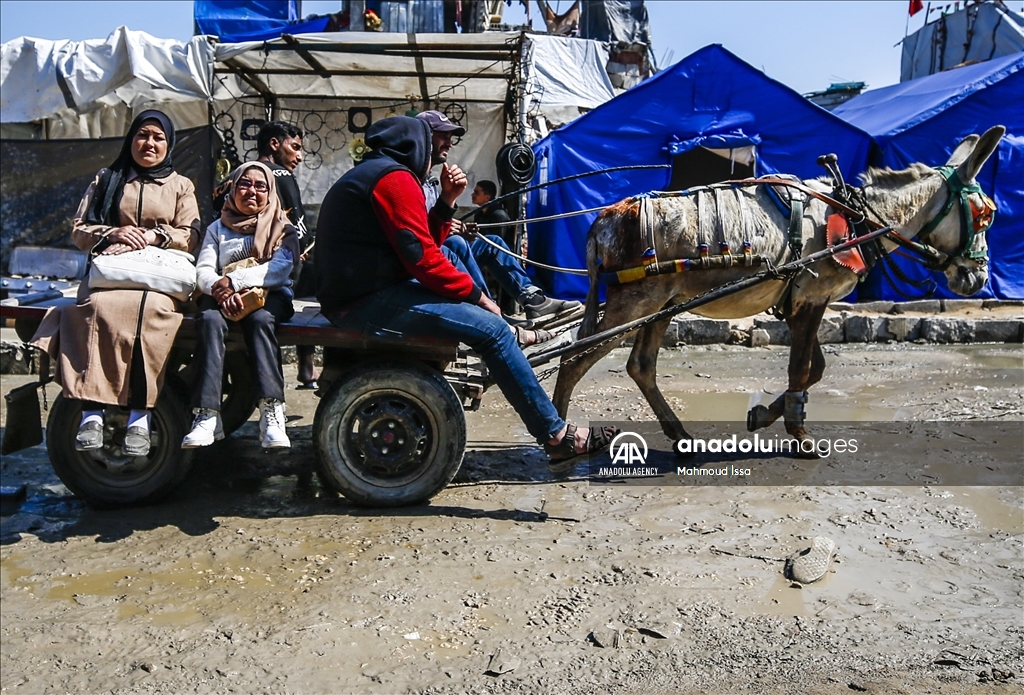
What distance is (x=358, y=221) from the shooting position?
425cm

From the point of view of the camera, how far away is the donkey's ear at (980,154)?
5094 millimetres

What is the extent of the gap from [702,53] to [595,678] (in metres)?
9.96

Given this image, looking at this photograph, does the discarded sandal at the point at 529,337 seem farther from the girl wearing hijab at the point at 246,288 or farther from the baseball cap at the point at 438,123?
the girl wearing hijab at the point at 246,288

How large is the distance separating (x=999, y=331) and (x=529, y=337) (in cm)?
713

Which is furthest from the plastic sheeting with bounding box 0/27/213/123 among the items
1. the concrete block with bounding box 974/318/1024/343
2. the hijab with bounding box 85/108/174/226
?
the concrete block with bounding box 974/318/1024/343

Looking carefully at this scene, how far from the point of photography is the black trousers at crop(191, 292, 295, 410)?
13.9 feet

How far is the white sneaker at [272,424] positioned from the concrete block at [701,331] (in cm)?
615

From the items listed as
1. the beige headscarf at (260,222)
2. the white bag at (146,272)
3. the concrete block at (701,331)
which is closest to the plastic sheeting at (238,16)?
the concrete block at (701,331)

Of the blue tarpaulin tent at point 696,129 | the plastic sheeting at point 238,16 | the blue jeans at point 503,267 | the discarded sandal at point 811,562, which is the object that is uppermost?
the plastic sheeting at point 238,16

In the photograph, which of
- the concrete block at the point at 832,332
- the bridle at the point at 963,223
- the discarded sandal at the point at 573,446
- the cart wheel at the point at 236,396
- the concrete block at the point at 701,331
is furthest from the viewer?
the concrete block at the point at 832,332

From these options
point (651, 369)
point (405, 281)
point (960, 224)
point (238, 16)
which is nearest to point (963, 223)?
point (960, 224)

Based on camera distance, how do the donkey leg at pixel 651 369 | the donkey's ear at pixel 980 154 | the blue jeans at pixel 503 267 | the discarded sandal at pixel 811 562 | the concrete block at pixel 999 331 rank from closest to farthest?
the discarded sandal at pixel 811 562, the donkey's ear at pixel 980 154, the donkey leg at pixel 651 369, the blue jeans at pixel 503 267, the concrete block at pixel 999 331

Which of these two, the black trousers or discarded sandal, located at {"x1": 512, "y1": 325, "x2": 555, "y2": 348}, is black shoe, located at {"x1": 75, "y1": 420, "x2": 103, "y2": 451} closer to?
the black trousers

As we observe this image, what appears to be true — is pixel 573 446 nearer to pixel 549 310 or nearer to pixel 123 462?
pixel 549 310
